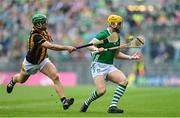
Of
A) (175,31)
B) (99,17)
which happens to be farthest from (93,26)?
(175,31)

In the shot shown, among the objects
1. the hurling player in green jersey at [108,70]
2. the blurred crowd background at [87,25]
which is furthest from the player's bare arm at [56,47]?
the blurred crowd background at [87,25]

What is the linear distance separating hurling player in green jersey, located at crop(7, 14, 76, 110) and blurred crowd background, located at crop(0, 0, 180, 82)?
1783cm

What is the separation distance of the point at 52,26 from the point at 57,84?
781 inches

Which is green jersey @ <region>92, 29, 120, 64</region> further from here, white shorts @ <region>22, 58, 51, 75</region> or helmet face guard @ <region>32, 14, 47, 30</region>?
helmet face guard @ <region>32, 14, 47, 30</region>

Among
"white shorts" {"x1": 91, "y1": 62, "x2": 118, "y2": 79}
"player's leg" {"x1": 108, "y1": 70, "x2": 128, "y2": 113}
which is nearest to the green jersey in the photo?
"white shorts" {"x1": 91, "y1": 62, "x2": 118, "y2": 79}

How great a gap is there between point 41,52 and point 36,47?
0.24m

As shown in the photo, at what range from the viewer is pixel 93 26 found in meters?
36.7

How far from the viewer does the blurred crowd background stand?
1414 inches

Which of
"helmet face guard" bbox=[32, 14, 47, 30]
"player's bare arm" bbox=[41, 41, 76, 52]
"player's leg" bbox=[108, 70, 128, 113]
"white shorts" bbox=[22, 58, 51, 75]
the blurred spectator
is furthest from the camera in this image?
the blurred spectator

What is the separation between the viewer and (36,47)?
57.0 ft

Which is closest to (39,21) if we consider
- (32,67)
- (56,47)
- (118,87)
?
(56,47)

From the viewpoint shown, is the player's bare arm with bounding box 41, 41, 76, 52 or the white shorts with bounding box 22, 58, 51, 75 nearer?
the player's bare arm with bounding box 41, 41, 76, 52

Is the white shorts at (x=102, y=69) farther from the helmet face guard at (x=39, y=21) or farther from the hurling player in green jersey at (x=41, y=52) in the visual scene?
the helmet face guard at (x=39, y=21)

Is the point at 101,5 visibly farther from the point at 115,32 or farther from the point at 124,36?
the point at 115,32
